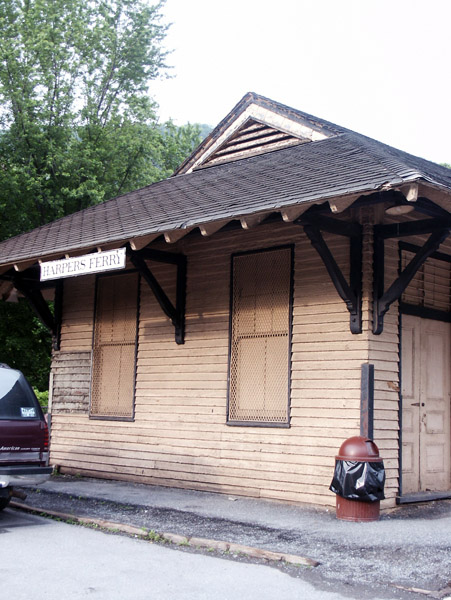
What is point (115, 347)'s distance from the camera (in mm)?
13250

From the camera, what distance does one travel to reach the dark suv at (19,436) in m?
8.27

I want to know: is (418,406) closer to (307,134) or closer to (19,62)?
(307,134)

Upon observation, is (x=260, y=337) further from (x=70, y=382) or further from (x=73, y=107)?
(x=73, y=107)

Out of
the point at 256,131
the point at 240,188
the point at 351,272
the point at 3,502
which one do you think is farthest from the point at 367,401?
the point at 256,131

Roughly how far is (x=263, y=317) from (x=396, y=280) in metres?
2.20

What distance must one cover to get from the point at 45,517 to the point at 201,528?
2.10m

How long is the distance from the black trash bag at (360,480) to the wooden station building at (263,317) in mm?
726

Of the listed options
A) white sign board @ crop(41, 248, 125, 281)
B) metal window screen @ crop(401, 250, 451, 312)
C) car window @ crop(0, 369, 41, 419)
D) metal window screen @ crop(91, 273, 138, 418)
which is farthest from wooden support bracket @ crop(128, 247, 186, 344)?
metal window screen @ crop(401, 250, 451, 312)

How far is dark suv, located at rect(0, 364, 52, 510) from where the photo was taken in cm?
827

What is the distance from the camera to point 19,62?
90.0ft

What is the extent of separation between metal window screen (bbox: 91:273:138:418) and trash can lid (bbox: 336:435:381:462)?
4854mm

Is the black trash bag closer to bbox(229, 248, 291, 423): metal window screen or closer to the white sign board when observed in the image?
bbox(229, 248, 291, 423): metal window screen

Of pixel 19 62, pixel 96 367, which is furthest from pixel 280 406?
pixel 19 62

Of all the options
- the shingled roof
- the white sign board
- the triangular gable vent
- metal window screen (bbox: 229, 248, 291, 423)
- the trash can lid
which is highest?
the triangular gable vent
